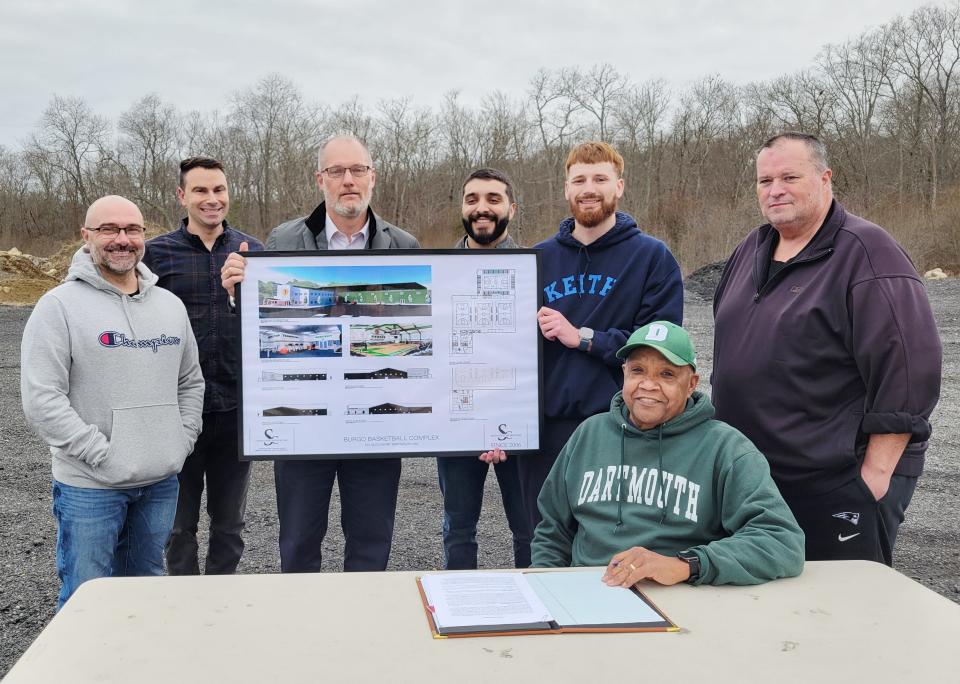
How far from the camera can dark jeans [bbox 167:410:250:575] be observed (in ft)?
15.5

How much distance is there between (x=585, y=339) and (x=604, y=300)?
25 centimetres

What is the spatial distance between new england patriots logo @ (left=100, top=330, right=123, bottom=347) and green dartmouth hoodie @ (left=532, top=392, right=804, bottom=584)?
6.99ft

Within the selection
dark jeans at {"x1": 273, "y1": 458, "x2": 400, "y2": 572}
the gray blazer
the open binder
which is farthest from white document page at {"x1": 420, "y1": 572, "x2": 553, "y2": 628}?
the gray blazer

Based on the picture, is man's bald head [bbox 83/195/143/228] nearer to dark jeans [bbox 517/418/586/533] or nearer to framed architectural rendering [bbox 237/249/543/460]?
framed architectural rendering [bbox 237/249/543/460]

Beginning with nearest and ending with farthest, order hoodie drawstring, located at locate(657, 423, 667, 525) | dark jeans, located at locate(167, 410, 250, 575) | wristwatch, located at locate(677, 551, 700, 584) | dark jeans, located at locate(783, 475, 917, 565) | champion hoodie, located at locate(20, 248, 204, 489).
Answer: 1. wristwatch, located at locate(677, 551, 700, 584)
2. hoodie drawstring, located at locate(657, 423, 667, 525)
3. dark jeans, located at locate(783, 475, 917, 565)
4. champion hoodie, located at locate(20, 248, 204, 489)
5. dark jeans, located at locate(167, 410, 250, 575)

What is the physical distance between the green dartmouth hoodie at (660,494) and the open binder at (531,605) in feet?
1.18

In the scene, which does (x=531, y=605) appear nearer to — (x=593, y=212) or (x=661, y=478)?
(x=661, y=478)

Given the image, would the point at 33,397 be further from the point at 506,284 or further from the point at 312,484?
the point at 506,284

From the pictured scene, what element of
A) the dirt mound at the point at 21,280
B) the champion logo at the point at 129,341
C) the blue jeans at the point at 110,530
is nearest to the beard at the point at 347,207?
the champion logo at the point at 129,341

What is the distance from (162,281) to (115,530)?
1508 mm

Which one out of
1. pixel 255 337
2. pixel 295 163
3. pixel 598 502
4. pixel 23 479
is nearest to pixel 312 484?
pixel 255 337

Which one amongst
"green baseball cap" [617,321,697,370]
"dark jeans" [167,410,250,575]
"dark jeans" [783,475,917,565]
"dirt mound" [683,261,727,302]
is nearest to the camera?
"green baseball cap" [617,321,697,370]

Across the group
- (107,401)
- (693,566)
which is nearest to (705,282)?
(107,401)

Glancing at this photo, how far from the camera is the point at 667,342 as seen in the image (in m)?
3.05
